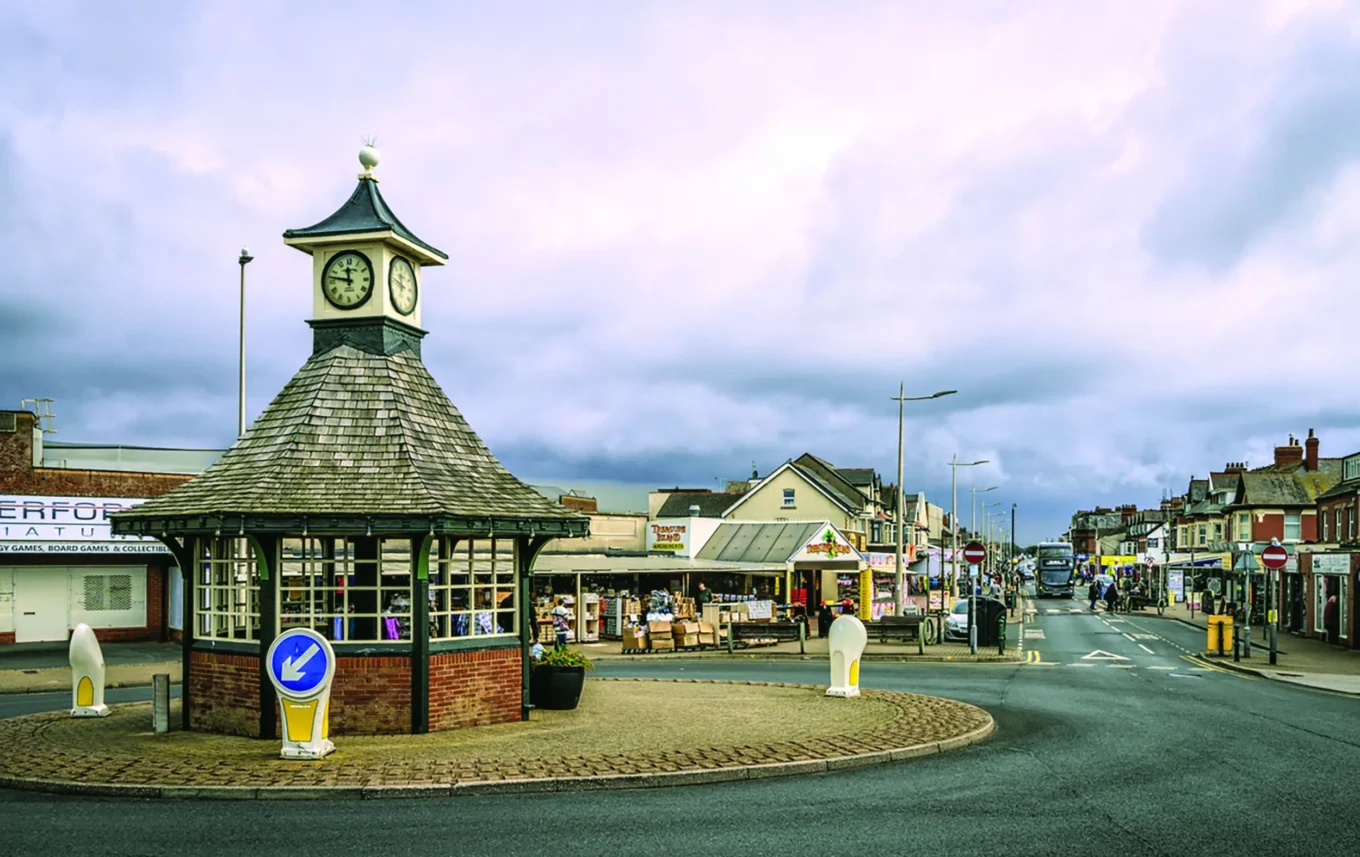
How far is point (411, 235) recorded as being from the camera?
16.9 metres

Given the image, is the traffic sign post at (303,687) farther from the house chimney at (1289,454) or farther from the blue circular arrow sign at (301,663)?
the house chimney at (1289,454)

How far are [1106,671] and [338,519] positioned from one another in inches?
738

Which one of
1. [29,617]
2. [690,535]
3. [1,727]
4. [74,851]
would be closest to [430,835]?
[74,851]

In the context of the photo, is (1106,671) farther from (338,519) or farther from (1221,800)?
(338,519)

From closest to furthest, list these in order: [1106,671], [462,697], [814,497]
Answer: [462,697]
[1106,671]
[814,497]

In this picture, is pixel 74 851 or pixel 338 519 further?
pixel 338 519

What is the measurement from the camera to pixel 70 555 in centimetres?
3225

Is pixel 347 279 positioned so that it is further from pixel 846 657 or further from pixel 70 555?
pixel 70 555

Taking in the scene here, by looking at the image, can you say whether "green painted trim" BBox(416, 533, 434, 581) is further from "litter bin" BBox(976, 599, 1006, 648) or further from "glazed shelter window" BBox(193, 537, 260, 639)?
"litter bin" BBox(976, 599, 1006, 648)

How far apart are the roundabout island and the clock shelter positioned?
0.57 m

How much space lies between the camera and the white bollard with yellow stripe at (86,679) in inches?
664

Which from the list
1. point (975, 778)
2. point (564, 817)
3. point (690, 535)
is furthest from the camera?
point (690, 535)

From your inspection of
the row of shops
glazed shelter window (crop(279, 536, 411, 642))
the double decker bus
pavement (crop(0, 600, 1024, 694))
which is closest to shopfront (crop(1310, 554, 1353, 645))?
pavement (crop(0, 600, 1024, 694))

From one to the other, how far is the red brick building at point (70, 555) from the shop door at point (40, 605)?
2 cm
